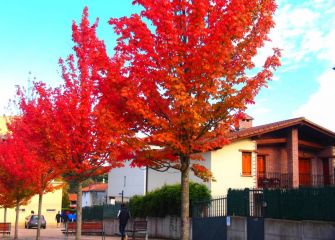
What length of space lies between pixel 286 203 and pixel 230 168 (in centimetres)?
1190

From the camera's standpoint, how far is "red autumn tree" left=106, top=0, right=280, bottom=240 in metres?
10.7

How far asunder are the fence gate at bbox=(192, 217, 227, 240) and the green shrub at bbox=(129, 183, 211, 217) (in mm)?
1865

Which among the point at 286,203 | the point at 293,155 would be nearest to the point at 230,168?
the point at 293,155

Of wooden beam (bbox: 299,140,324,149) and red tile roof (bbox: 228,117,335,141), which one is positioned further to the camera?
wooden beam (bbox: 299,140,324,149)

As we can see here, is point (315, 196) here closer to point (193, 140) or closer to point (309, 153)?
point (193, 140)

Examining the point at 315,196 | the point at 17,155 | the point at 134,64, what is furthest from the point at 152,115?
the point at 17,155

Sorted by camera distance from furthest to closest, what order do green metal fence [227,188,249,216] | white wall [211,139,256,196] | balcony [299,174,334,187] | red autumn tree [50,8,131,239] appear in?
balcony [299,174,334,187] < white wall [211,139,256,196] < green metal fence [227,188,249,216] < red autumn tree [50,8,131,239]

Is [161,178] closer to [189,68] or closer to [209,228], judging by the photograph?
[209,228]

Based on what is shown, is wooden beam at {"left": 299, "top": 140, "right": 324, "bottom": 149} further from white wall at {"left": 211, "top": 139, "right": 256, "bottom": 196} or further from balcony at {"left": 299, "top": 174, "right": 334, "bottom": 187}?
white wall at {"left": 211, "top": 139, "right": 256, "bottom": 196}

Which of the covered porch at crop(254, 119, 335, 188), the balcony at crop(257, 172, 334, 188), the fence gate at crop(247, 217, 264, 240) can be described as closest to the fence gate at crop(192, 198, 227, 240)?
the fence gate at crop(247, 217, 264, 240)

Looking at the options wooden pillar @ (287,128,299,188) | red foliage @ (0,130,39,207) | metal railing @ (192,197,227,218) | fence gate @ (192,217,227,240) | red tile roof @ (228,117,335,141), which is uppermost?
red tile roof @ (228,117,335,141)

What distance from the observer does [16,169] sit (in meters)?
23.4

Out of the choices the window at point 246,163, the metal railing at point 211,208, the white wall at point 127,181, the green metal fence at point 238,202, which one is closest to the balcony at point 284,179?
the window at point 246,163

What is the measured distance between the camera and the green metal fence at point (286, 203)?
636 inches
